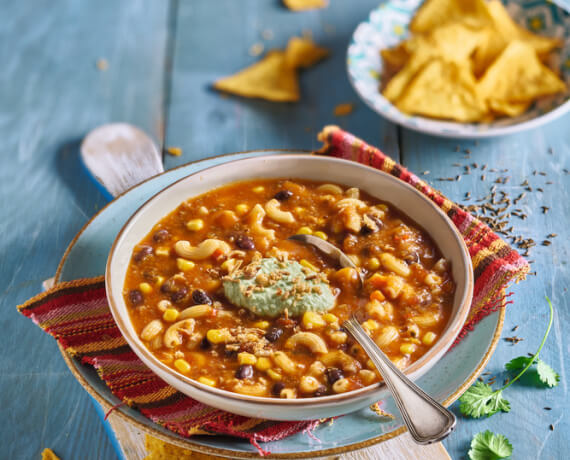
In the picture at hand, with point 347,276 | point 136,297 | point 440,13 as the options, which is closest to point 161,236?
point 136,297

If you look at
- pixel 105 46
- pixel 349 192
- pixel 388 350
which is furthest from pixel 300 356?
pixel 105 46

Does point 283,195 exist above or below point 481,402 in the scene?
above

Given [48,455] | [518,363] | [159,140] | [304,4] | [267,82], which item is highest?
[304,4]

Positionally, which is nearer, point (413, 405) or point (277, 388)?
point (413, 405)

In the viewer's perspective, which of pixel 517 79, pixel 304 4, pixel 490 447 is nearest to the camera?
pixel 490 447

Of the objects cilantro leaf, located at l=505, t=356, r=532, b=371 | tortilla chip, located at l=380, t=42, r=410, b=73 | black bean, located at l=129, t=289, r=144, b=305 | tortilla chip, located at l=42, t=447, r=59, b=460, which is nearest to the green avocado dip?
black bean, located at l=129, t=289, r=144, b=305

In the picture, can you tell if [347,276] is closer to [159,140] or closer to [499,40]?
[159,140]

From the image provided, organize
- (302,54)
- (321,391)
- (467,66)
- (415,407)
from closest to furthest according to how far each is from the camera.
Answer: (415,407) → (321,391) → (467,66) → (302,54)

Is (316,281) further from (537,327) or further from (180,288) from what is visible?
(537,327)

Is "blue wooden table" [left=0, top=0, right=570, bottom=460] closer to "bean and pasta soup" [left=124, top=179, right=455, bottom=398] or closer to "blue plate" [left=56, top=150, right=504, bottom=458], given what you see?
"blue plate" [left=56, top=150, right=504, bottom=458]
